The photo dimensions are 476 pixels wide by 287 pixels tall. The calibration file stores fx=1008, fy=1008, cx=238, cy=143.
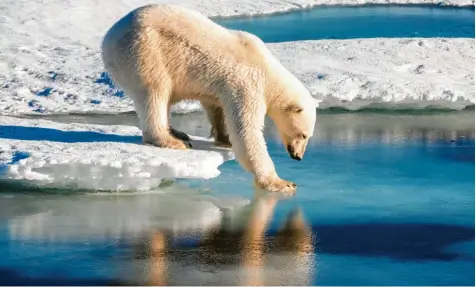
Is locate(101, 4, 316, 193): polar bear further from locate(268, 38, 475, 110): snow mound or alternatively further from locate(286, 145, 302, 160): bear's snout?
locate(268, 38, 475, 110): snow mound

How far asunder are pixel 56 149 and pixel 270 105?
1.63 meters

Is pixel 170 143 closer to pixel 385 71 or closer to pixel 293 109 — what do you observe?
pixel 293 109

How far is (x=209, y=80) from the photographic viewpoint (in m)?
7.55

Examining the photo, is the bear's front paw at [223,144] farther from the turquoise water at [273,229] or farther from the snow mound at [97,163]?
the snow mound at [97,163]

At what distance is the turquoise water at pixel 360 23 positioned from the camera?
51.6 feet

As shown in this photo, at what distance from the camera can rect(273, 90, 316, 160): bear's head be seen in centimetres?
758

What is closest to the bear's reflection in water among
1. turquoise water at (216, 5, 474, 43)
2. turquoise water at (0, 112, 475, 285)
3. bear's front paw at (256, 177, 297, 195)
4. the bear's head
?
turquoise water at (0, 112, 475, 285)

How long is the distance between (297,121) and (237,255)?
2.00m

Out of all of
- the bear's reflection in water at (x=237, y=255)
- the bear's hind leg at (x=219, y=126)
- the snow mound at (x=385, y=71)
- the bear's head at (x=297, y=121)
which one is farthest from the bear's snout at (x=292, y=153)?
the snow mound at (x=385, y=71)

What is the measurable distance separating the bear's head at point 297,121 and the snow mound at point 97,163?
0.59 m

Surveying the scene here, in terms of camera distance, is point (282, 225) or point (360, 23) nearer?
point (282, 225)

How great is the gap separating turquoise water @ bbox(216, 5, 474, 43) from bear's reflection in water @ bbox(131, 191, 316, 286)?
28.5 ft

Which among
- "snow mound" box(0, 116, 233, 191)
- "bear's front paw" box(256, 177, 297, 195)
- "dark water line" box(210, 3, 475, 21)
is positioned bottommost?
"dark water line" box(210, 3, 475, 21)

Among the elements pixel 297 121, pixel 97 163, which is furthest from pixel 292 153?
pixel 97 163
